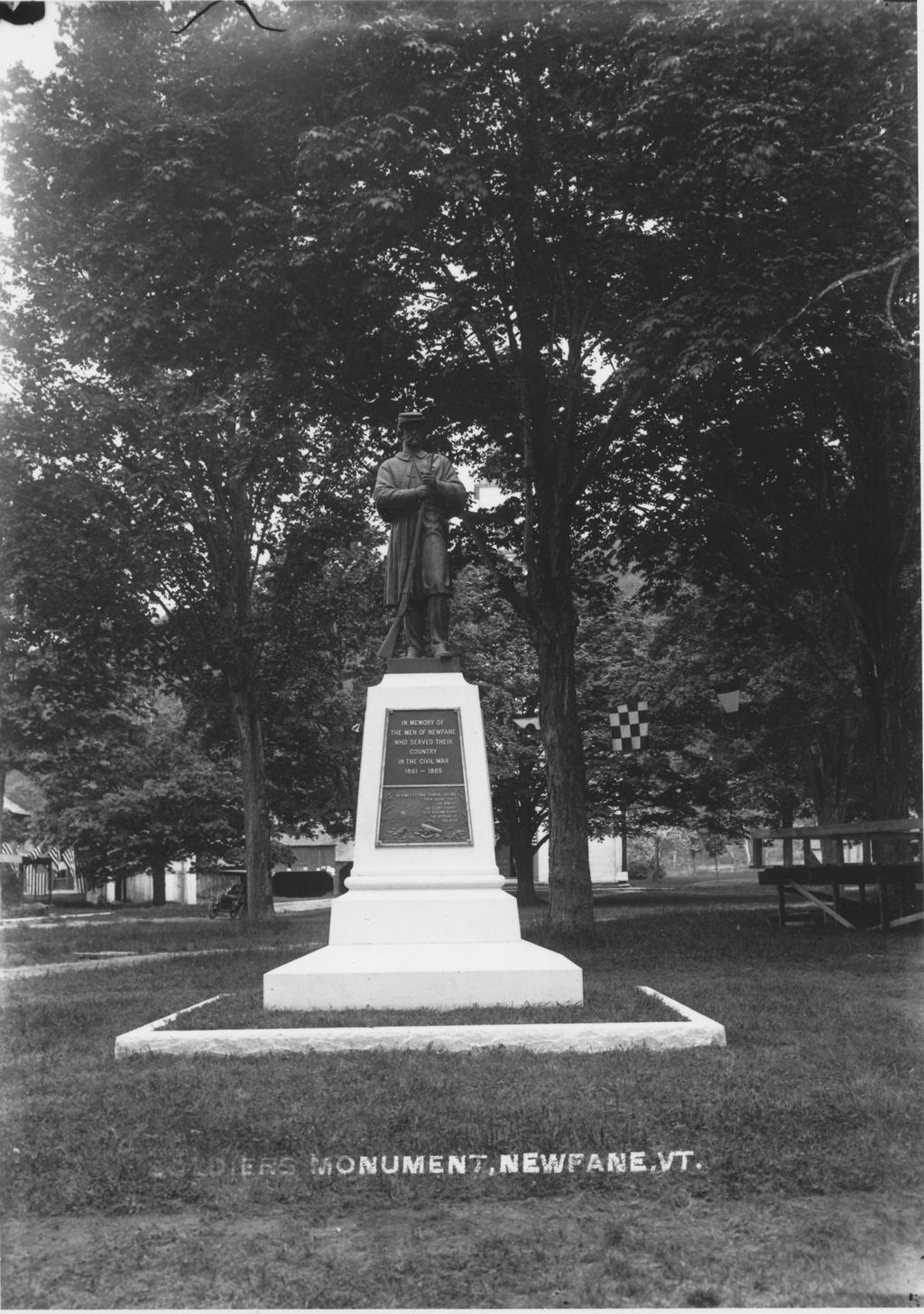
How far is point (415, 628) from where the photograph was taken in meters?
12.9

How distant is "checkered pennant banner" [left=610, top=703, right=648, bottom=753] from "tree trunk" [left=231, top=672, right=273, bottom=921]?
7.54m

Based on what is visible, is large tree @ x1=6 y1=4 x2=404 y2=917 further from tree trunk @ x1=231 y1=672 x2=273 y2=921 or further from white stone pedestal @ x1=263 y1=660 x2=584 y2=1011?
white stone pedestal @ x1=263 y1=660 x2=584 y2=1011

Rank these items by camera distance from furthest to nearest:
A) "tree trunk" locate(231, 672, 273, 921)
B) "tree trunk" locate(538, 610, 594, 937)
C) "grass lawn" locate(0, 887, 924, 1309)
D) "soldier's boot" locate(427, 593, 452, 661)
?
1. "tree trunk" locate(231, 672, 273, 921)
2. "tree trunk" locate(538, 610, 594, 937)
3. "soldier's boot" locate(427, 593, 452, 661)
4. "grass lawn" locate(0, 887, 924, 1309)

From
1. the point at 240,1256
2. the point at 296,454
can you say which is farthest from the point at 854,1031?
the point at 296,454

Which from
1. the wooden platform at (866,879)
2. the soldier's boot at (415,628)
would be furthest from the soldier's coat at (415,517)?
the wooden platform at (866,879)

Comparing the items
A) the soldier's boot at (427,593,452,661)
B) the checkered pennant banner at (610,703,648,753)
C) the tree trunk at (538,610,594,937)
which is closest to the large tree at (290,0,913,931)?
the tree trunk at (538,610,594,937)

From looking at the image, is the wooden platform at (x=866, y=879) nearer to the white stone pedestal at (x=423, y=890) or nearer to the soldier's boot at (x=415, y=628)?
the soldier's boot at (x=415, y=628)

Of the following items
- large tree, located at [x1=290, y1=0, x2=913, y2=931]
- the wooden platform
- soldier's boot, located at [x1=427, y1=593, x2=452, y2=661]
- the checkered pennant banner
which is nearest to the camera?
soldier's boot, located at [x1=427, y1=593, x2=452, y2=661]

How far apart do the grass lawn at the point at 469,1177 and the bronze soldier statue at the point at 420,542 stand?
17.7 feet

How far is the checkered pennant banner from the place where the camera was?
77.0 feet

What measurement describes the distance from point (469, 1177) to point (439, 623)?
7563mm

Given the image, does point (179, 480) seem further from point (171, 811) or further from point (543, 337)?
point (171, 811)

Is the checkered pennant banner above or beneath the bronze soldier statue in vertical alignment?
beneath

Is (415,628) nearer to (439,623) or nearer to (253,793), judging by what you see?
(439,623)
